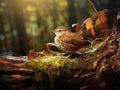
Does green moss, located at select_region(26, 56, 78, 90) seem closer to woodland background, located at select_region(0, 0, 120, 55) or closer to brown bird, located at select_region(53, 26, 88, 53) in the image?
brown bird, located at select_region(53, 26, 88, 53)

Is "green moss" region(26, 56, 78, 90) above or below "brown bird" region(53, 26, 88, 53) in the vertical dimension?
below

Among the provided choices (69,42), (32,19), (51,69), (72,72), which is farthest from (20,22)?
(72,72)

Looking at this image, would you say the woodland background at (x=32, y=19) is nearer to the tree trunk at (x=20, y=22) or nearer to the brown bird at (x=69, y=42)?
the tree trunk at (x=20, y=22)

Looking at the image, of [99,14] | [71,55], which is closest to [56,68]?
[71,55]

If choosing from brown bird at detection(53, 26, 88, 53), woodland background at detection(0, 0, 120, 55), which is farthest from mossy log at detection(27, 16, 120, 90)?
woodland background at detection(0, 0, 120, 55)

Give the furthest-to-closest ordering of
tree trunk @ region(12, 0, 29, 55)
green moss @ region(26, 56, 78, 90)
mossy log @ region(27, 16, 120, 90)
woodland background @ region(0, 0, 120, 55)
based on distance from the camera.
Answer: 1. tree trunk @ region(12, 0, 29, 55)
2. woodland background @ region(0, 0, 120, 55)
3. green moss @ region(26, 56, 78, 90)
4. mossy log @ region(27, 16, 120, 90)

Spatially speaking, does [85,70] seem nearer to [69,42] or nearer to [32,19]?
[69,42]

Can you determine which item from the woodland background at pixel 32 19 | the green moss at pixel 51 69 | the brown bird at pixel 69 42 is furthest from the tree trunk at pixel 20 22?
the green moss at pixel 51 69

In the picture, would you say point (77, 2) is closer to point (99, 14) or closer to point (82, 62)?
point (99, 14)
